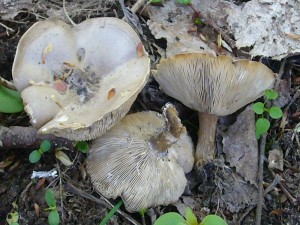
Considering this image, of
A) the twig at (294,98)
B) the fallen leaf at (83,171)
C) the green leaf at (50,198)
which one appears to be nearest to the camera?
the green leaf at (50,198)

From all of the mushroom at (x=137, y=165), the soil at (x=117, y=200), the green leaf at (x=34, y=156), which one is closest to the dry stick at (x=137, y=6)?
the soil at (x=117, y=200)

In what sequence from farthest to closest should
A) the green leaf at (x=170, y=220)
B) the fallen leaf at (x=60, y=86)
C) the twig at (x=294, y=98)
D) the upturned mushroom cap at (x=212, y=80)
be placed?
1. the twig at (x=294, y=98)
2. the fallen leaf at (x=60, y=86)
3. the upturned mushroom cap at (x=212, y=80)
4. the green leaf at (x=170, y=220)

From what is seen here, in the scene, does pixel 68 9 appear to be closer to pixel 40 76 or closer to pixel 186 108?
pixel 40 76

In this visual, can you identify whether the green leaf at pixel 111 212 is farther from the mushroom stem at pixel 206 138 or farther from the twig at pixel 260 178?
the twig at pixel 260 178

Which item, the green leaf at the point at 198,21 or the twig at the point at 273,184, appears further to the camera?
the green leaf at the point at 198,21

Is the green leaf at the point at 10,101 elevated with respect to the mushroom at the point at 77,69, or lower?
lower

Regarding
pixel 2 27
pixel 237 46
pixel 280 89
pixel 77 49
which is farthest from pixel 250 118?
pixel 2 27

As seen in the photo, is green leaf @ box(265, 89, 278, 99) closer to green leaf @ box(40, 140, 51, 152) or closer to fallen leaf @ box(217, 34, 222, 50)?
fallen leaf @ box(217, 34, 222, 50)
